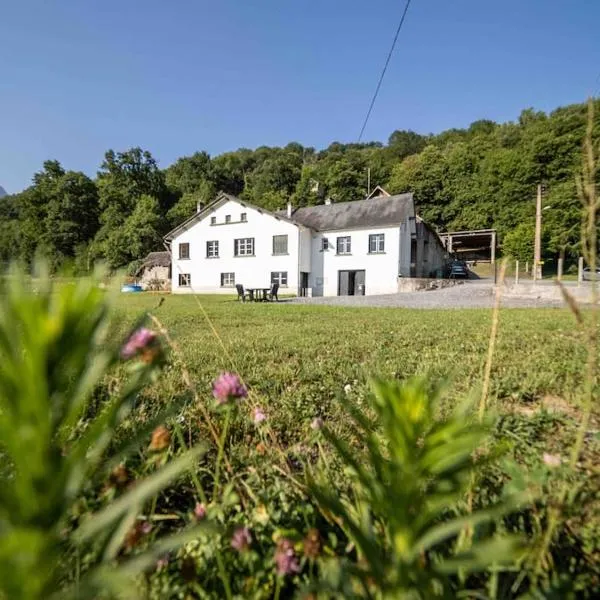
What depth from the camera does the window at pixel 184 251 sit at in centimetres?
3045

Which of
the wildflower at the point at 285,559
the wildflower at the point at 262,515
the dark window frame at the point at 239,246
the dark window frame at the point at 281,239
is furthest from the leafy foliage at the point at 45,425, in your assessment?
the dark window frame at the point at 239,246

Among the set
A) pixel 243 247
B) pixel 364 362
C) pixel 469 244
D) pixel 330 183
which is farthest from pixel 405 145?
pixel 364 362

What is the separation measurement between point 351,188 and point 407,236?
3030 cm

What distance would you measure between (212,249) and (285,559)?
30.1 metres

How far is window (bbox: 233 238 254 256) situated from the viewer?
2792 cm

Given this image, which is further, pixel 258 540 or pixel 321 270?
pixel 321 270

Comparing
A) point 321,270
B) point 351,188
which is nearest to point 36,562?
point 321,270

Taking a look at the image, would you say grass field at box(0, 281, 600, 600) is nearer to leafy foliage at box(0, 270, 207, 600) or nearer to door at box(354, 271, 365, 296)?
leafy foliage at box(0, 270, 207, 600)

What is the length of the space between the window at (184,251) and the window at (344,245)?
1360 centimetres

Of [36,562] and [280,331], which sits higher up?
[36,562]

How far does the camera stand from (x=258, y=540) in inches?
40.5

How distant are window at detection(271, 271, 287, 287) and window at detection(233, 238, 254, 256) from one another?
2.67 metres

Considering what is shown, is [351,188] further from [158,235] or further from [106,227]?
[106,227]

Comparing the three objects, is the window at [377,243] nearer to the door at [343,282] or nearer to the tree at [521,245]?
the door at [343,282]
